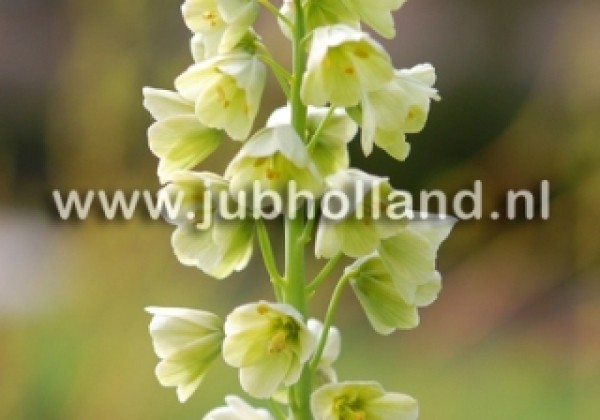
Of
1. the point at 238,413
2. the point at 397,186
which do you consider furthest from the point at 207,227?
the point at 397,186

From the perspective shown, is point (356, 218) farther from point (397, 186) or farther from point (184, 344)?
point (397, 186)

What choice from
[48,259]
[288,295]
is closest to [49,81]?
[48,259]

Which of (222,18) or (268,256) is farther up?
(222,18)

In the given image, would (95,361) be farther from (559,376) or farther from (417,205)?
(559,376)

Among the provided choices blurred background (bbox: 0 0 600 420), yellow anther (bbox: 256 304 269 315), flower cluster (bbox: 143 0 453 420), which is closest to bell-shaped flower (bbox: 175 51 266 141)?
flower cluster (bbox: 143 0 453 420)

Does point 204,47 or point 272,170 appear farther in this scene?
point 204,47

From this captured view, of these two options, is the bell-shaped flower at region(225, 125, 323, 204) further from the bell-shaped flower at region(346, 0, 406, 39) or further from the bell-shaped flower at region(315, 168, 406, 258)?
the bell-shaped flower at region(346, 0, 406, 39)

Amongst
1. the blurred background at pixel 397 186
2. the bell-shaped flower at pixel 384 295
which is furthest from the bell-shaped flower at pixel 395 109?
the blurred background at pixel 397 186
